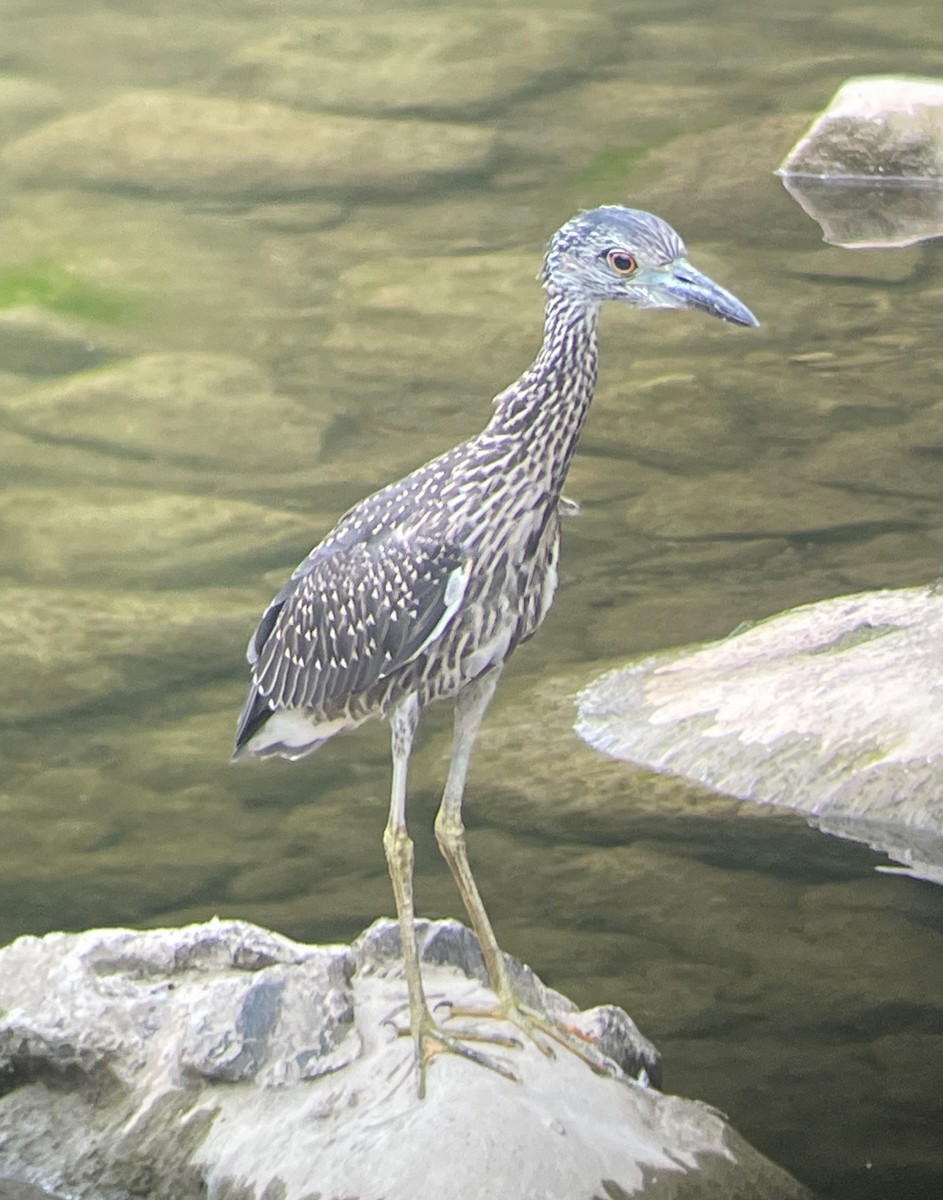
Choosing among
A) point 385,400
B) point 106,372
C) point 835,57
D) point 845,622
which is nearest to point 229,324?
point 106,372

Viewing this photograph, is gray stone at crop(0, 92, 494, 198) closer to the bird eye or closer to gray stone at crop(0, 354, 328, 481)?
gray stone at crop(0, 354, 328, 481)

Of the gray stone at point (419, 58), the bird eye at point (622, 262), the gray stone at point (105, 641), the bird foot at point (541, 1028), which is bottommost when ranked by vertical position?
the gray stone at point (105, 641)

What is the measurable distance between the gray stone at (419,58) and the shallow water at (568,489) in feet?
0.19

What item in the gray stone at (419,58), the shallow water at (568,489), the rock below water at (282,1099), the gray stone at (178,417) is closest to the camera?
the rock below water at (282,1099)

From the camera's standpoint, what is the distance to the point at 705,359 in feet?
31.1

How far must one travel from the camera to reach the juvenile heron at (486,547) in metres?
4.18

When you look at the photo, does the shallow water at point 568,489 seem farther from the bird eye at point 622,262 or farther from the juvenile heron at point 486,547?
the bird eye at point 622,262

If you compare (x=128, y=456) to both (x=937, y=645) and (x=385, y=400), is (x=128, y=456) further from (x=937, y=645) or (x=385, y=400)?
(x=937, y=645)

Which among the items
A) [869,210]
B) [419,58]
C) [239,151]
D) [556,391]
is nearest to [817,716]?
[556,391]

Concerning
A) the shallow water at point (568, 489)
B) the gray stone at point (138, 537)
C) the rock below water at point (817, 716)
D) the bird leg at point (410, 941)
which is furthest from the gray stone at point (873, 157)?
the bird leg at point (410, 941)

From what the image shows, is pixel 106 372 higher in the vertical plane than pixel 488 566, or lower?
lower

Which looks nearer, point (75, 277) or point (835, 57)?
point (75, 277)

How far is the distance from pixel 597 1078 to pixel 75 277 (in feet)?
→ 24.7

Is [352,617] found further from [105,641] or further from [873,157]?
[873,157]
